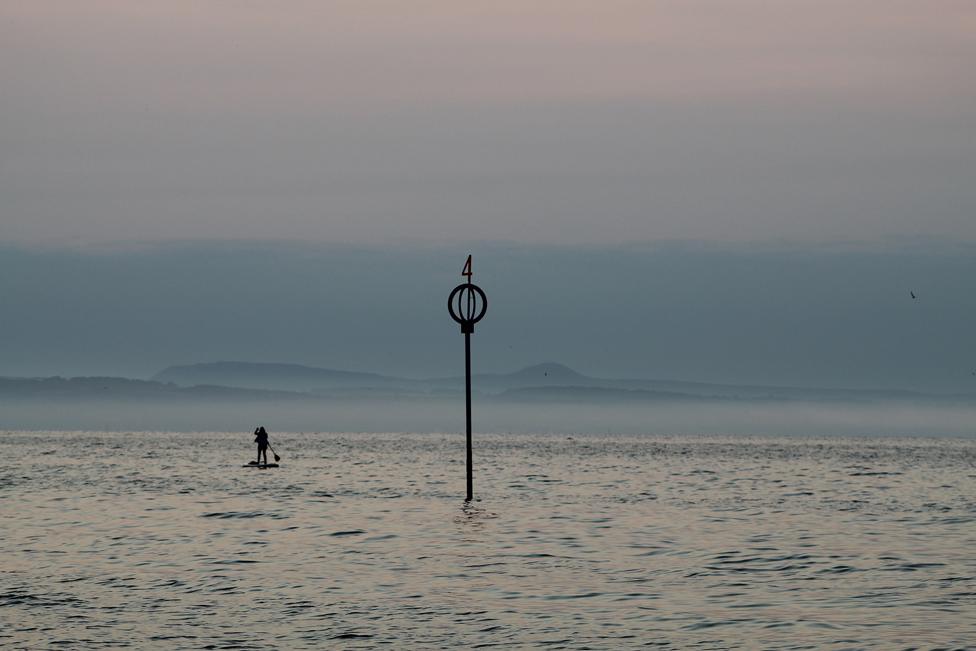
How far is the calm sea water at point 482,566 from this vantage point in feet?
67.1

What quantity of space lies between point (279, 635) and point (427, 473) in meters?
48.3

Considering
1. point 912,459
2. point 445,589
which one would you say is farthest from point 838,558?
point 912,459

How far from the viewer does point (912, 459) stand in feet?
318

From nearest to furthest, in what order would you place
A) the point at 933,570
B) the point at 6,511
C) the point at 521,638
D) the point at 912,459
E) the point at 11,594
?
1. the point at 521,638
2. the point at 11,594
3. the point at 933,570
4. the point at 6,511
5. the point at 912,459

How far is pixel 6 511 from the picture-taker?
131 ft

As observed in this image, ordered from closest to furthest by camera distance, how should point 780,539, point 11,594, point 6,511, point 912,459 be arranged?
1. point 11,594
2. point 780,539
3. point 6,511
4. point 912,459

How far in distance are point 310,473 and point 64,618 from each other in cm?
4559

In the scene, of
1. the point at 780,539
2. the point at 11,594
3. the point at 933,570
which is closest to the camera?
the point at 11,594

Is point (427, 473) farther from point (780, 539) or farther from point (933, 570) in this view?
point (933, 570)

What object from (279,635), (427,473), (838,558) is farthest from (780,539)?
(427,473)

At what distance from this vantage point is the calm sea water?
2044cm

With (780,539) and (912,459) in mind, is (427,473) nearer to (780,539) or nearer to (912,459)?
(780,539)

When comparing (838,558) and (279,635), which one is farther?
(838,558)

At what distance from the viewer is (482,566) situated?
28.2 metres
